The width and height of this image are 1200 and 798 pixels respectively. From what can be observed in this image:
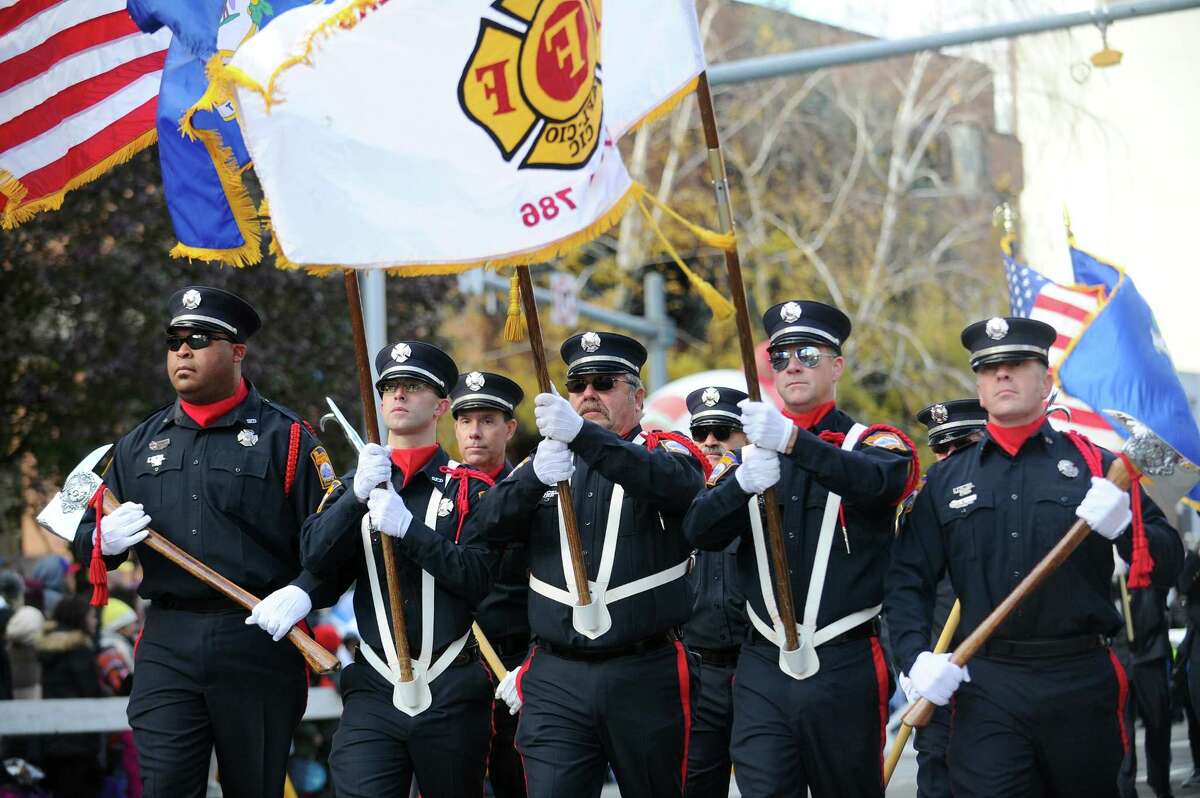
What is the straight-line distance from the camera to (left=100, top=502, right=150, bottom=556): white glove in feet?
23.4

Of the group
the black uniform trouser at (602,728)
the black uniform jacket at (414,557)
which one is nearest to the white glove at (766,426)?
the black uniform trouser at (602,728)

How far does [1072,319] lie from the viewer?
10133 mm

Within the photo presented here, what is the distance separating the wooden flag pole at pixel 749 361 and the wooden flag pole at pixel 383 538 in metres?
1.44

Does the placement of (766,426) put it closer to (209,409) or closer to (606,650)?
(606,650)

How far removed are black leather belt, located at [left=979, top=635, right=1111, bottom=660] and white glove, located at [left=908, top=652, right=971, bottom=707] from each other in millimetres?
186

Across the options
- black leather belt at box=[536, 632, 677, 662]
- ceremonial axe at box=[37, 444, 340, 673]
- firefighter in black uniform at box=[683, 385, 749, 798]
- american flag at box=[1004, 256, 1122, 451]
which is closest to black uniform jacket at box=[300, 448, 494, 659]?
ceremonial axe at box=[37, 444, 340, 673]

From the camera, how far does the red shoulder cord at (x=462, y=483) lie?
7262mm

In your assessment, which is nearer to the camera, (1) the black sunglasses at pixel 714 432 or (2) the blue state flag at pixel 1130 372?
(2) the blue state flag at pixel 1130 372

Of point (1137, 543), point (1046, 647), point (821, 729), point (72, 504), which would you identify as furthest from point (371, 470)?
point (1137, 543)

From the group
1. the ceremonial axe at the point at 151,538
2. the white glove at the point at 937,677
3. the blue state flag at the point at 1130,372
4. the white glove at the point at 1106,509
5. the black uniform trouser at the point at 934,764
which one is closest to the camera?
the white glove at the point at 1106,509

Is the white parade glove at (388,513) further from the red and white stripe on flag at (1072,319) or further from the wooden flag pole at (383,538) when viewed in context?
the red and white stripe on flag at (1072,319)

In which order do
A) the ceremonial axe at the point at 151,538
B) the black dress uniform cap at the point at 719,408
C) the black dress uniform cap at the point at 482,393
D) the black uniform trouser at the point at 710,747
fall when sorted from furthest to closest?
the black dress uniform cap at the point at 719,408 → the black dress uniform cap at the point at 482,393 → the black uniform trouser at the point at 710,747 → the ceremonial axe at the point at 151,538

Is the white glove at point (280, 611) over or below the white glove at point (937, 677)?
over

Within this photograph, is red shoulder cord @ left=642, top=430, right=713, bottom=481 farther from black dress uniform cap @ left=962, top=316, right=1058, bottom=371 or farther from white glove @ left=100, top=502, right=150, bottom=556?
white glove @ left=100, top=502, right=150, bottom=556
